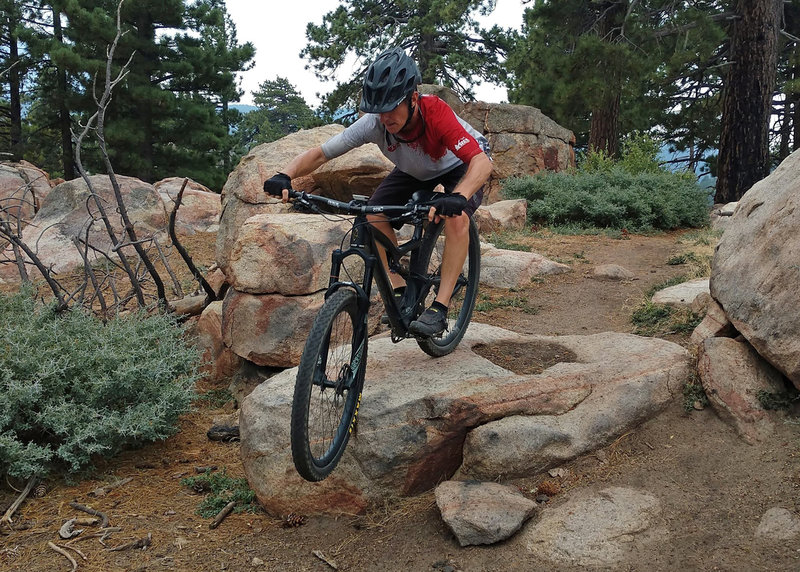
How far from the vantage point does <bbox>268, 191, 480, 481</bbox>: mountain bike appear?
340cm

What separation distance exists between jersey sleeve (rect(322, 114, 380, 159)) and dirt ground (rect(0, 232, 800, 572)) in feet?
4.90

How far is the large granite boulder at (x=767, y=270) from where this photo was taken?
163 inches

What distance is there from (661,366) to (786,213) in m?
1.21

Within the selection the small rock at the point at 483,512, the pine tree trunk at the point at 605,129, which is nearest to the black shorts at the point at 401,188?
the small rock at the point at 483,512

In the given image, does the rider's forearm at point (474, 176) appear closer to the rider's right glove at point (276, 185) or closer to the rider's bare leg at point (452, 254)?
the rider's bare leg at point (452, 254)

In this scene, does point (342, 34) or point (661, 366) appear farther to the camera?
point (342, 34)

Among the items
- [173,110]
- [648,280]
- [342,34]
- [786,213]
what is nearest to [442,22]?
[342,34]

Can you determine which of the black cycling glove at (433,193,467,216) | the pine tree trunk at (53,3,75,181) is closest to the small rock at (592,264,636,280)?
the black cycling glove at (433,193,467,216)

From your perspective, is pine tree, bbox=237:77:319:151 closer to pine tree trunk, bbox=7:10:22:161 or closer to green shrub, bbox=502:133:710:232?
pine tree trunk, bbox=7:10:22:161

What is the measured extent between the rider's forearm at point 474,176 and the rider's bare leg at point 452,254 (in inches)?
17.8

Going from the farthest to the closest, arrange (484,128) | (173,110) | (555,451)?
1. (173,110)
2. (484,128)
3. (555,451)

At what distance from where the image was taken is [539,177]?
14148 millimetres

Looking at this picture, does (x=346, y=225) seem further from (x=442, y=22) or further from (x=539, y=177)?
(x=442, y=22)

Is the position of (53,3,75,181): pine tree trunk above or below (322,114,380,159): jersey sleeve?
above
